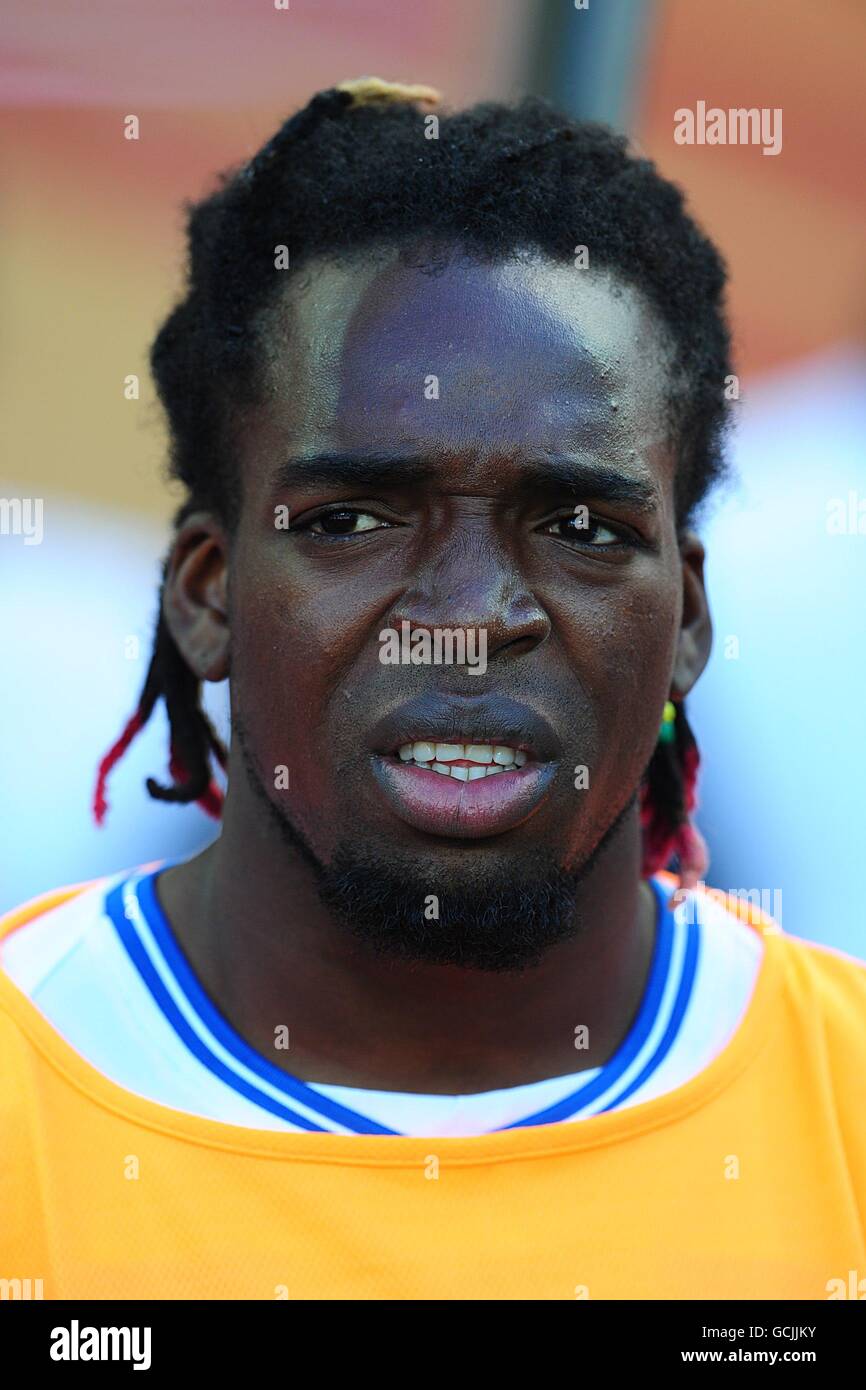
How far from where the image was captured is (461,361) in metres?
2.41

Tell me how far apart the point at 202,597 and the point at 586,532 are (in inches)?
30.5

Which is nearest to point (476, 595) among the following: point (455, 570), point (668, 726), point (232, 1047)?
point (455, 570)

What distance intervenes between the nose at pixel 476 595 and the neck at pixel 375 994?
0.49m

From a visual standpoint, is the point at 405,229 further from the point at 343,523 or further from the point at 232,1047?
the point at 232,1047

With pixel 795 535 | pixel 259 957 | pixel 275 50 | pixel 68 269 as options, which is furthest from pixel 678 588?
pixel 68 269

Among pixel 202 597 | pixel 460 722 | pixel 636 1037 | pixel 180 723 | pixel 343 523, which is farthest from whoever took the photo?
pixel 180 723

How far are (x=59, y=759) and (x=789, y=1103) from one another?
3689mm

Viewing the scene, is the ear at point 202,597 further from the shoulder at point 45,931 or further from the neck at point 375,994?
the shoulder at point 45,931

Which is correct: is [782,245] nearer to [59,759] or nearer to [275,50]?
[275,50]

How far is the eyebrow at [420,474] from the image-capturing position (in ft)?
7.84

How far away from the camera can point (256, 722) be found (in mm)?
2547

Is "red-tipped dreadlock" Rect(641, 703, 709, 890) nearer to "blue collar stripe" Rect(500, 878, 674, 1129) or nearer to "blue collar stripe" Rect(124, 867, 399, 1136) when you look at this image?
"blue collar stripe" Rect(500, 878, 674, 1129)

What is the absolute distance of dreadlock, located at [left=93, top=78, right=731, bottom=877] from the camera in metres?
2.59

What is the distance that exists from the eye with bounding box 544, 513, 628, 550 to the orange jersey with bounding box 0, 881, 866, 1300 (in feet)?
3.18
